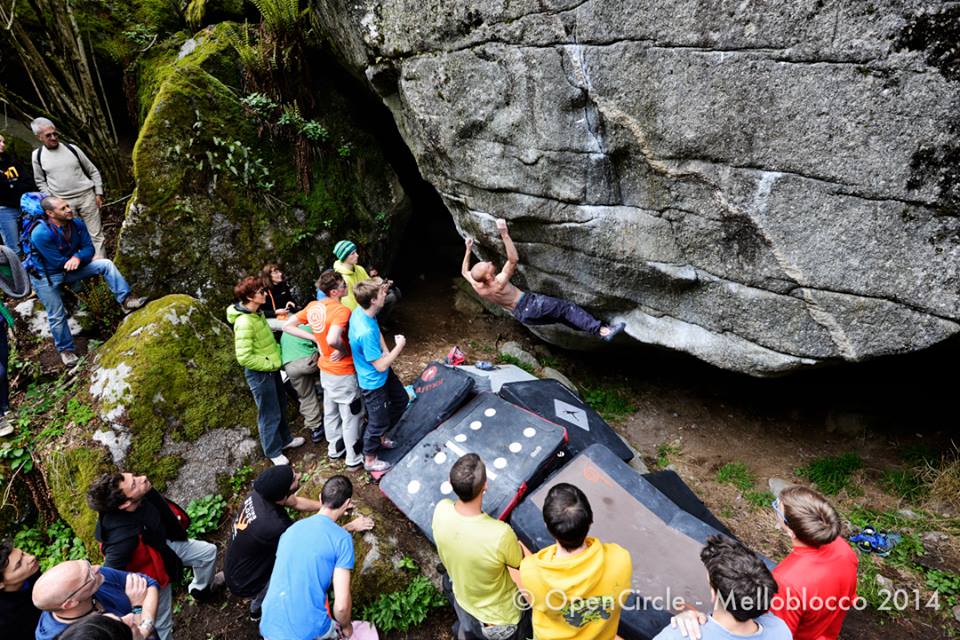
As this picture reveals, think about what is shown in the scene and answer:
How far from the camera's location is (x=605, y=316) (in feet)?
24.1

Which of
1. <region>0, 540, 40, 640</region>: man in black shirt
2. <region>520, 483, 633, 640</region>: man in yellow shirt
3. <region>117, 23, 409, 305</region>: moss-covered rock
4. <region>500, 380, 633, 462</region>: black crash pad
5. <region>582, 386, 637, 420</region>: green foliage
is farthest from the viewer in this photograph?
<region>582, 386, 637, 420</region>: green foliage

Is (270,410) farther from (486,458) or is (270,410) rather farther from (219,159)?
(219,159)

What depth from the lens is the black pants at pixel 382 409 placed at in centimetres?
565

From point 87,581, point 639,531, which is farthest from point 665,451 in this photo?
point 87,581

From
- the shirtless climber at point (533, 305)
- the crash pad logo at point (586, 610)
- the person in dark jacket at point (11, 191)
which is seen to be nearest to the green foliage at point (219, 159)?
the person in dark jacket at point (11, 191)

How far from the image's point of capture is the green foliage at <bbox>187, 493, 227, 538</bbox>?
19.2 feet

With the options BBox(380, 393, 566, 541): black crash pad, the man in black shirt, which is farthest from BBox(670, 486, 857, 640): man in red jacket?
the man in black shirt

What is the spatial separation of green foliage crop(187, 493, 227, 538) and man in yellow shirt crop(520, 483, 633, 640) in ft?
14.6

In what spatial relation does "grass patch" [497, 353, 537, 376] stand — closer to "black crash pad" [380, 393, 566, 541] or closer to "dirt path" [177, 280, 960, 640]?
"dirt path" [177, 280, 960, 640]

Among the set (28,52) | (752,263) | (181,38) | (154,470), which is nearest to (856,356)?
(752,263)

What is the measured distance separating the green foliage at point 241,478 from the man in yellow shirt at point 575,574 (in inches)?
180

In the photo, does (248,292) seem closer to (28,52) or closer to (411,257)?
(411,257)

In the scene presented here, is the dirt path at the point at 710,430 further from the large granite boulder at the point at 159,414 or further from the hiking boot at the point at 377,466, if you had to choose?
the large granite boulder at the point at 159,414

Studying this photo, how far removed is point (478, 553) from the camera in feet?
→ 11.5
